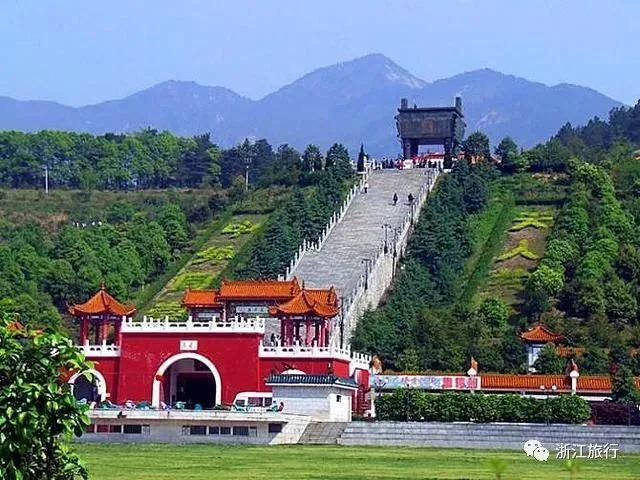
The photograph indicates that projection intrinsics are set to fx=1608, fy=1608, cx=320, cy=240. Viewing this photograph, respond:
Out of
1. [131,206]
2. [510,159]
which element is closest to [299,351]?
[510,159]

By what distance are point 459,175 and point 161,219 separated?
14.6 metres

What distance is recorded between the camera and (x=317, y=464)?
30.4 metres

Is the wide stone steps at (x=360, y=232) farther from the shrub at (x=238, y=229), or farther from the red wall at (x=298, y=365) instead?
the red wall at (x=298, y=365)

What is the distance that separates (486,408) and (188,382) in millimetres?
10798

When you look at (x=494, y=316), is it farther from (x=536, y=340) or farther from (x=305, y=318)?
(x=305, y=318)

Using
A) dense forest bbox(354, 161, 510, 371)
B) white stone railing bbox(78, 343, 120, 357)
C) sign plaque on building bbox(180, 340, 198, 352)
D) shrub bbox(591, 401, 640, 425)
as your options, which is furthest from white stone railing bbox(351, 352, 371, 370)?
shrub bbox(591, 401, 640, 425)

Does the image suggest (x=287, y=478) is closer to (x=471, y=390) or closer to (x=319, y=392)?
(x=319, y=392)

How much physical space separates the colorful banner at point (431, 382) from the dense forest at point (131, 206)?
12536 mm

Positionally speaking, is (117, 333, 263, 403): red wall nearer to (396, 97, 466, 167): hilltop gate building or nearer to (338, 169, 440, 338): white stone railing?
(338, 169, 440, 338): white stone railing

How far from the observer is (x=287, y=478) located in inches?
1025

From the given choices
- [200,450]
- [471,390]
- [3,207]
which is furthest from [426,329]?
[3,207]

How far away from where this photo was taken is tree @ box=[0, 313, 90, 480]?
47.1 feet

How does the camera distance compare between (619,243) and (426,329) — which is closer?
(426,329)

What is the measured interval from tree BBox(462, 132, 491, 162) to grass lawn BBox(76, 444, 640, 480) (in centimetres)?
4692
